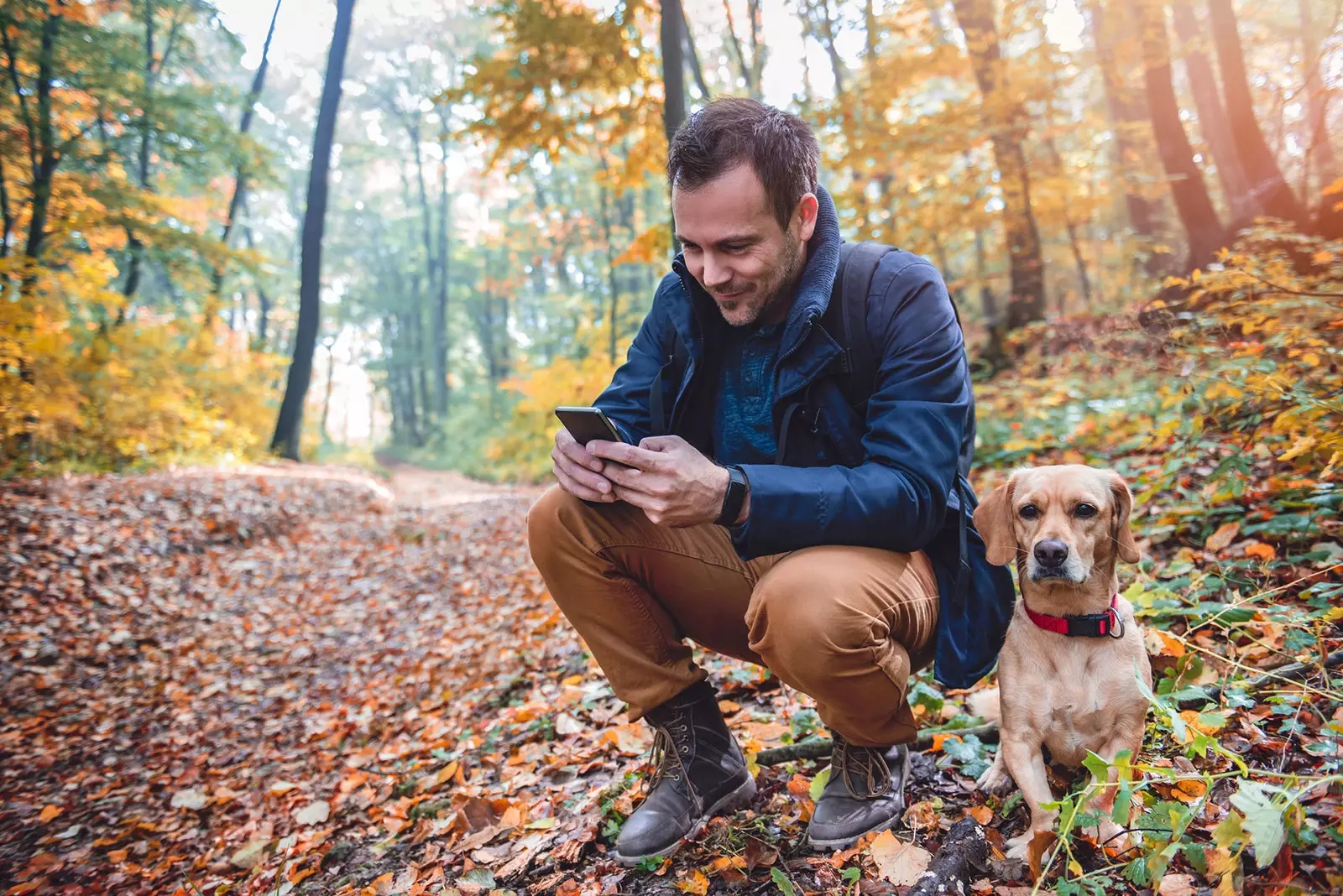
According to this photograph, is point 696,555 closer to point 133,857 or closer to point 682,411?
point 682,411

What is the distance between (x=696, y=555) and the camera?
90.1 inches

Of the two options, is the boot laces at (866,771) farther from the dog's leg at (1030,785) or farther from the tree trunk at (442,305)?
the tree trunk at (442,305)

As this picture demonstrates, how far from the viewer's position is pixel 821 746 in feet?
8.18

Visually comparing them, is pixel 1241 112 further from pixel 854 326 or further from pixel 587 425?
pixel 587 425

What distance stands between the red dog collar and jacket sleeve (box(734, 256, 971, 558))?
389mm

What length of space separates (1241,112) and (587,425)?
30.3ft

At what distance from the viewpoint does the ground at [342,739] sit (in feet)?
6.98

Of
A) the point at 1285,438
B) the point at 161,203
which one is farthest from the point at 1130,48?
the point at 161,203

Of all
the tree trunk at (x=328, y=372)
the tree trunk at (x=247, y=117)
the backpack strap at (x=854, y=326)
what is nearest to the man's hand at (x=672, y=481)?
the backpack strap at (x=854, y=326)

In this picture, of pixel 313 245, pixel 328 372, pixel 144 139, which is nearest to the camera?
pixel 144 139

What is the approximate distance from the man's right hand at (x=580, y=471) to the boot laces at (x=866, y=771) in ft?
3.39

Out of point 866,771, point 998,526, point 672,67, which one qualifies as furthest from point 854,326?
point 672,67

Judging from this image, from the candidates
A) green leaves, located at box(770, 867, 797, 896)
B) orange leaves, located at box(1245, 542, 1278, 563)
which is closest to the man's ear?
green leaves, located at box(770, 867, 797, 896)

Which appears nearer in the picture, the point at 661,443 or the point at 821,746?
the point at 661,443
